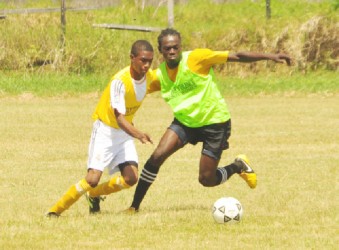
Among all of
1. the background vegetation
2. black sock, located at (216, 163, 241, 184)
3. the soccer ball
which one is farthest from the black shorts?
the background vegetation

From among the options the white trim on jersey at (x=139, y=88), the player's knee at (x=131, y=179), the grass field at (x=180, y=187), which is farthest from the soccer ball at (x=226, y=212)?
the white trim on jersey at (x=139, y=88)

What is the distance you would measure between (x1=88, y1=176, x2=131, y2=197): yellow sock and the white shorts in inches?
6.6

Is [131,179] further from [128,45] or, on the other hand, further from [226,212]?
[128,45]

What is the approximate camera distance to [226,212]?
946cm

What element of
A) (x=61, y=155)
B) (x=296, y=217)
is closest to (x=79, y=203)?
(x=296, y=217)

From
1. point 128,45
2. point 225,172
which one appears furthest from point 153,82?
point 128,45

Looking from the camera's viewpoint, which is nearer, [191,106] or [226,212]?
[226,212]

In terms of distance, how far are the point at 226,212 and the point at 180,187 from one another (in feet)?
10.6

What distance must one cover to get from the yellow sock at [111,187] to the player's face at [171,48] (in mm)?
1328

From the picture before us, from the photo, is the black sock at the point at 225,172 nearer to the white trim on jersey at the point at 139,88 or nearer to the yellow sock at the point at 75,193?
the white trim on jersey at the point at 139,88

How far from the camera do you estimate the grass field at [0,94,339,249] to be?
878 centimetres

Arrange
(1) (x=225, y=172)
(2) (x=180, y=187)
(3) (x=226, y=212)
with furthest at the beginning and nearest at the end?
(2) (x=180, y=187) < (1) (x=225, y=172) < (3) (x=226, y=212)

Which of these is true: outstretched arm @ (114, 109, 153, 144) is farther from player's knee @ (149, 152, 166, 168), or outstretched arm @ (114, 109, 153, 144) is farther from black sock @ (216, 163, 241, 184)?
black sock @ (216, 163, 241, 184)

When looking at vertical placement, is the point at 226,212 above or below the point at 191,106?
below
